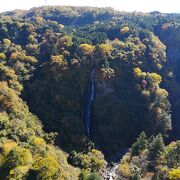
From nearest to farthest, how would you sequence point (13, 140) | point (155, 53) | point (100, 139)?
point (13, 140), point (100, 139), point (155, 53)

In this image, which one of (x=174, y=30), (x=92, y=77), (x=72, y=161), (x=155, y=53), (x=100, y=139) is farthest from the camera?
(x=174, y=30)

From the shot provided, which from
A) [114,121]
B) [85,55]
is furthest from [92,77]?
[114,121]

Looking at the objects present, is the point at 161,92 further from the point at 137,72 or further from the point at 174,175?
the point at 174,175

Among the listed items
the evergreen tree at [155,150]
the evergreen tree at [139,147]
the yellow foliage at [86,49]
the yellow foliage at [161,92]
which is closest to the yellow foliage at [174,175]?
the evergreen tree at [155,150]

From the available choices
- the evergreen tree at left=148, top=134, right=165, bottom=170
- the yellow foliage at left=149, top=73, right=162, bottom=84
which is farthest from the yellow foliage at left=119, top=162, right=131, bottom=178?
the yellow foliage at left=149, top=73, right=162, bottom=84

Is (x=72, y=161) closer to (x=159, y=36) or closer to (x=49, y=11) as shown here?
(x=159, y=36)

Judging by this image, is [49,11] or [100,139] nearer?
[100,139]

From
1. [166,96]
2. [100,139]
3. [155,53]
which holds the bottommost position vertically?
[100,139]

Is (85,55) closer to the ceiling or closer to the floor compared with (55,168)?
closer to the ceiling
